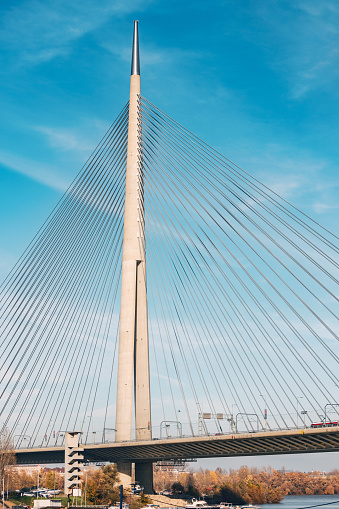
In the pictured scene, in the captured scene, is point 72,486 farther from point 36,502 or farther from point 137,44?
point 137,44

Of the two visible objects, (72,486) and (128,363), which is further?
(128,363)

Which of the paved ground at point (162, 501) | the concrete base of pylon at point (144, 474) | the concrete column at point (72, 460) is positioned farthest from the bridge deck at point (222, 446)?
the concrete column at point (72, 460)

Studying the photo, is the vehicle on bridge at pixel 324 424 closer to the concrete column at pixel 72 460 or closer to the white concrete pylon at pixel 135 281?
the white concrete pylon at pixel 135 281

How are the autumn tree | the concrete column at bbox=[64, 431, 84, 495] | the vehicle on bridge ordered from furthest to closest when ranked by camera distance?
1. the autumn tree
2. the vehicle on bridge
3. the concrete column at bbox=[64, 431, 84, 495]

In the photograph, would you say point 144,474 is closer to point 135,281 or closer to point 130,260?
point 135,281

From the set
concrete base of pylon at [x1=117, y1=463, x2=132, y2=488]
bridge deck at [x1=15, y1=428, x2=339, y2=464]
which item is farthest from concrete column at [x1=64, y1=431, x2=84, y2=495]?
concrete base of pylon at [x1=117, y1=463, x2=132, y2=488]

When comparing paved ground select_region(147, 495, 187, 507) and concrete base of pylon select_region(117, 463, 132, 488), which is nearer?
paved ground select_region(147, 495, 187, 507)

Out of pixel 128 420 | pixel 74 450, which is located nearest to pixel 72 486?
pixel 74 450

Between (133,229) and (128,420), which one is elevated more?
(133,229)

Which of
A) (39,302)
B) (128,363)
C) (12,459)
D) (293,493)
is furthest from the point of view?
(293,493)

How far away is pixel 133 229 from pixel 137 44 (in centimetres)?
2300

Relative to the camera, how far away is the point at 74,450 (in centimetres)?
1235

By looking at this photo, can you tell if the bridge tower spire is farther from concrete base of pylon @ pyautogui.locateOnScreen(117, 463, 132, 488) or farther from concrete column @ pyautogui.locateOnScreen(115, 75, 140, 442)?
concrete base of pylon @ pyautogui.locateOnScreen(117, 463, 132, 488)

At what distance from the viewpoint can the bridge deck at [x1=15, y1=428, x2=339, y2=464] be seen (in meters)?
52.5
